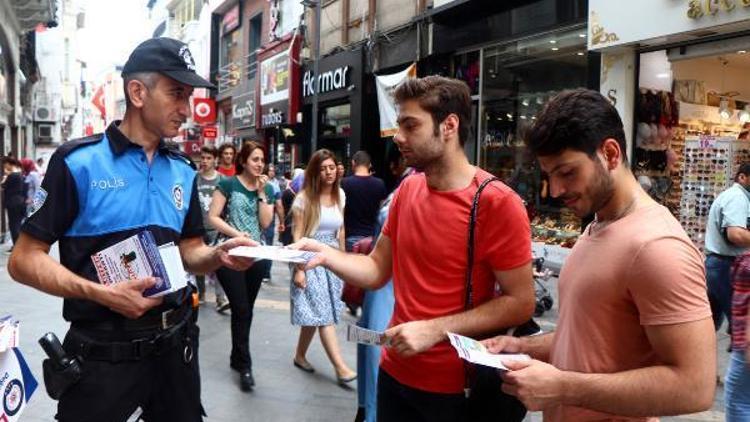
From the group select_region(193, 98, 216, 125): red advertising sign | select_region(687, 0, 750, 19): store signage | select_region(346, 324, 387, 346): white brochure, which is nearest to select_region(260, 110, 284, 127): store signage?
select_region(193, 98, 216, 125): red advertising sign

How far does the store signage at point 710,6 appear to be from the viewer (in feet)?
23.1

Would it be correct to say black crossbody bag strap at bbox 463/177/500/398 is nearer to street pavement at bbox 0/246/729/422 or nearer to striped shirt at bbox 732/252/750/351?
striped shirt at bbox 732/252/750/351

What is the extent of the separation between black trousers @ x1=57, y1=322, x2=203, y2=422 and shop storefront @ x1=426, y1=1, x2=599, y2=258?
761cm

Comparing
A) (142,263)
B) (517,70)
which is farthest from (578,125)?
(517,70)

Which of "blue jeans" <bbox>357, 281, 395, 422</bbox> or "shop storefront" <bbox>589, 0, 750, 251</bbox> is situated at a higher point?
"shop storefront" <bbox>589, 0, 750, 251</bbox>

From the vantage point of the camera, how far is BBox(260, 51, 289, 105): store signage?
762 inches

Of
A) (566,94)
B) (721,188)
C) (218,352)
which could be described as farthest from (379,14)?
(566,94)

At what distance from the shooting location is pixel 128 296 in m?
2.24

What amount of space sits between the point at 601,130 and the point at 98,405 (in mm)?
1998

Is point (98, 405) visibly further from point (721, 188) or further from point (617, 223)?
point (721, 188)

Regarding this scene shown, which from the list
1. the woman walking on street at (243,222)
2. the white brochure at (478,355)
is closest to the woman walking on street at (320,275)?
the woman walking on street at (243,222)

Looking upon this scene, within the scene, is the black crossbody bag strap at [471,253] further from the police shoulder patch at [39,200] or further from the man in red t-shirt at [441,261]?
the police shoulder patch at [39,200]

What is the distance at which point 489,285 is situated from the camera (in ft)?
8.02

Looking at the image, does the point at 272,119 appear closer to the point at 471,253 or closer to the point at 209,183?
the point at 209,183
